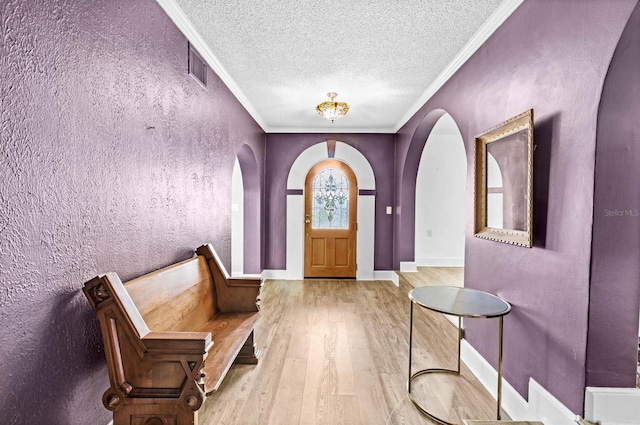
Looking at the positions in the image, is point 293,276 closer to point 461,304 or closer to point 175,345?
point 461,304

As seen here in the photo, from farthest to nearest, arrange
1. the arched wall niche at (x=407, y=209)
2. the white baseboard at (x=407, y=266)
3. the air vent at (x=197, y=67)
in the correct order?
1. the white baseboard at (x=407, y=266)
2. the arched wall niche at (x=407, y=209)
3. the air vent at (x=197, y=67)

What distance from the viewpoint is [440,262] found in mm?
6105

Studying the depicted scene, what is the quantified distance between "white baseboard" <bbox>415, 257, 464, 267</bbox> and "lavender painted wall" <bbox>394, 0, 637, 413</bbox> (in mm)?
3851

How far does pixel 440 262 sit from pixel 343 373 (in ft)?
14.0

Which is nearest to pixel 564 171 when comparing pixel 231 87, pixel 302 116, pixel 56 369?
pixel 56 369

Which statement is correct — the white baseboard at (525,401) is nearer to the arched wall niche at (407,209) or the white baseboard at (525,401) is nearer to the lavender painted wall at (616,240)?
the lavender painted wall at (616,240)

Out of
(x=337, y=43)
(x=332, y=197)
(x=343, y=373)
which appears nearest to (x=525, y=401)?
(x=343, y=373)

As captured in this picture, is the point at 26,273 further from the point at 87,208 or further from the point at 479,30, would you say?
the point at 479,30

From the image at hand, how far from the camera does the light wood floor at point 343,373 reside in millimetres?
1955

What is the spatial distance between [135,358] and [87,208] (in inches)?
27.7

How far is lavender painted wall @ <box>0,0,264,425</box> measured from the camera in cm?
111

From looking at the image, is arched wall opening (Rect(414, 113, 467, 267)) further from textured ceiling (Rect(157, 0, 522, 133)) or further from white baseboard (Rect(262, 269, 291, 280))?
white baseboard (Rect(262, 269, 291, 280))

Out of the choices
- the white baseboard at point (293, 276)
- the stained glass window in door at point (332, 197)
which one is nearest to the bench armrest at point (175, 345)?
the white baseboard at point (293, 276)

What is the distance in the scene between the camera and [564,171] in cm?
157
